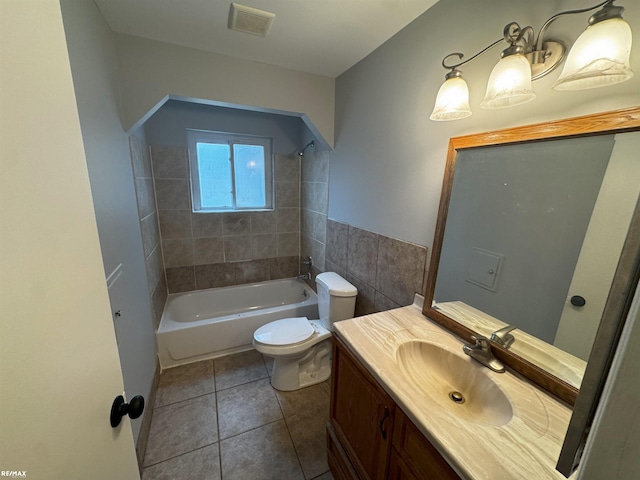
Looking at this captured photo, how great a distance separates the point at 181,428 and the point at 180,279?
1.48 m

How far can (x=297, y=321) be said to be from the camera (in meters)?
1.97

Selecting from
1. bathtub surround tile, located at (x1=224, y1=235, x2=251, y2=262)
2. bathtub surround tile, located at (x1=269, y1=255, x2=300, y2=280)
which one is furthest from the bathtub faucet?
bathtub surround tile, located at (x1=224, y1=235, x2=251, y2=262)

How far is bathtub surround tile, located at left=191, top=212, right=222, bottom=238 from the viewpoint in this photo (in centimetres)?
262

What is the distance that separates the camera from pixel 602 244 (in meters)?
0.73

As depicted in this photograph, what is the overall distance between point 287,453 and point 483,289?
142cm

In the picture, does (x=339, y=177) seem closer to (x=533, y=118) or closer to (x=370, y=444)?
(x=533, y=118)

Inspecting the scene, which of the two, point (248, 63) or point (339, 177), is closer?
point (248, 63)

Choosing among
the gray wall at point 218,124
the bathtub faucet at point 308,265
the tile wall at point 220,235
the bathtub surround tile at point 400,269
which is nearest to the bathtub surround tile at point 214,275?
the tile wall at point 220,235

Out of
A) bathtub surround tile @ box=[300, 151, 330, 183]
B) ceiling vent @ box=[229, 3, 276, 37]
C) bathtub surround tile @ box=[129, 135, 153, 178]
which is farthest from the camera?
bathtub surround tile @ box=[300, 151, 330, 183]

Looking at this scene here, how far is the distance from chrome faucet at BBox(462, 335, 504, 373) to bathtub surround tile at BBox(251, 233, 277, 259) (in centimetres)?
233

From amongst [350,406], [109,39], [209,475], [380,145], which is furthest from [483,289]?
[109,39]

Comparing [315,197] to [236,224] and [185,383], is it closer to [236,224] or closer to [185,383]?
[236,224]

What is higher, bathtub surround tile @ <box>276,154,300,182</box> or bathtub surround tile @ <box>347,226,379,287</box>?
bathtub surround tile @ <box>276,154,300,182</box>

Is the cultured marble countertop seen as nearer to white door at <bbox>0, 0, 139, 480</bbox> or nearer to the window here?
white door at <bbox>0, 0, 139, 480</bbox>
